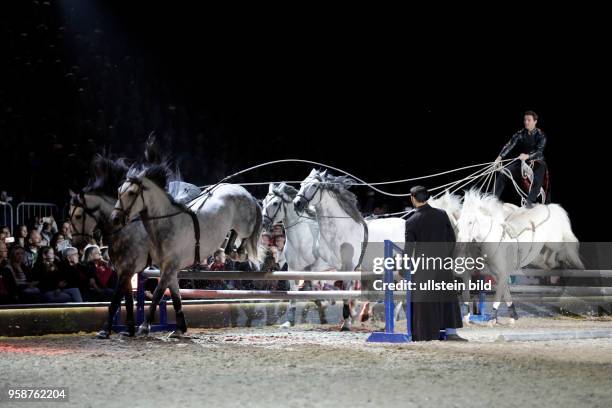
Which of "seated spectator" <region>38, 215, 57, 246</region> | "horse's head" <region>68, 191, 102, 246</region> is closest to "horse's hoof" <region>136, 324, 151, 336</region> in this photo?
"horse's head" <region>68, 191, 102, 246</region>

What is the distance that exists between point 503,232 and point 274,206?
3843 millimetres

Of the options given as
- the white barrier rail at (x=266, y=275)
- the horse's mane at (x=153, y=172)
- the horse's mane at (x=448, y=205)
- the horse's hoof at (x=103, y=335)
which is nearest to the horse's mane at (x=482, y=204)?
the horse's mane at (x=448, y=205)

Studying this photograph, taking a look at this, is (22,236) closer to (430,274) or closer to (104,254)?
(104,254)

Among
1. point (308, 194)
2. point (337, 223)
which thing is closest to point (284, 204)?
point (308, 194)

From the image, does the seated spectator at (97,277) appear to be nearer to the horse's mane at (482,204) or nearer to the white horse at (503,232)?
the white horse at (503,232)

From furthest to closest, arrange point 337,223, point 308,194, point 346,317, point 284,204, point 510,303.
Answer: point 284,204 → point 510,303 → point 337,223 → point 308,194 → point 346,317

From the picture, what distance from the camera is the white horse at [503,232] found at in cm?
1220

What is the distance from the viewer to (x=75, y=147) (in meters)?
17.4

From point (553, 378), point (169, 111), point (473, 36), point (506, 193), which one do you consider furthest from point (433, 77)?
point (553, 378)

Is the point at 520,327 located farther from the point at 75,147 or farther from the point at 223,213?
the point at 75,147

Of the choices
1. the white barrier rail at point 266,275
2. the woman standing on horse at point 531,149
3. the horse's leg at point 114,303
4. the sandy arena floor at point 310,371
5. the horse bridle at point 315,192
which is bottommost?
the sandy arena floor at point 310,371

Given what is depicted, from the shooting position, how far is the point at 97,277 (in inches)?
477

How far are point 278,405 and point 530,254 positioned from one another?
8.91m

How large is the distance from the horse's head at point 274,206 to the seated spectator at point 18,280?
147 inches
